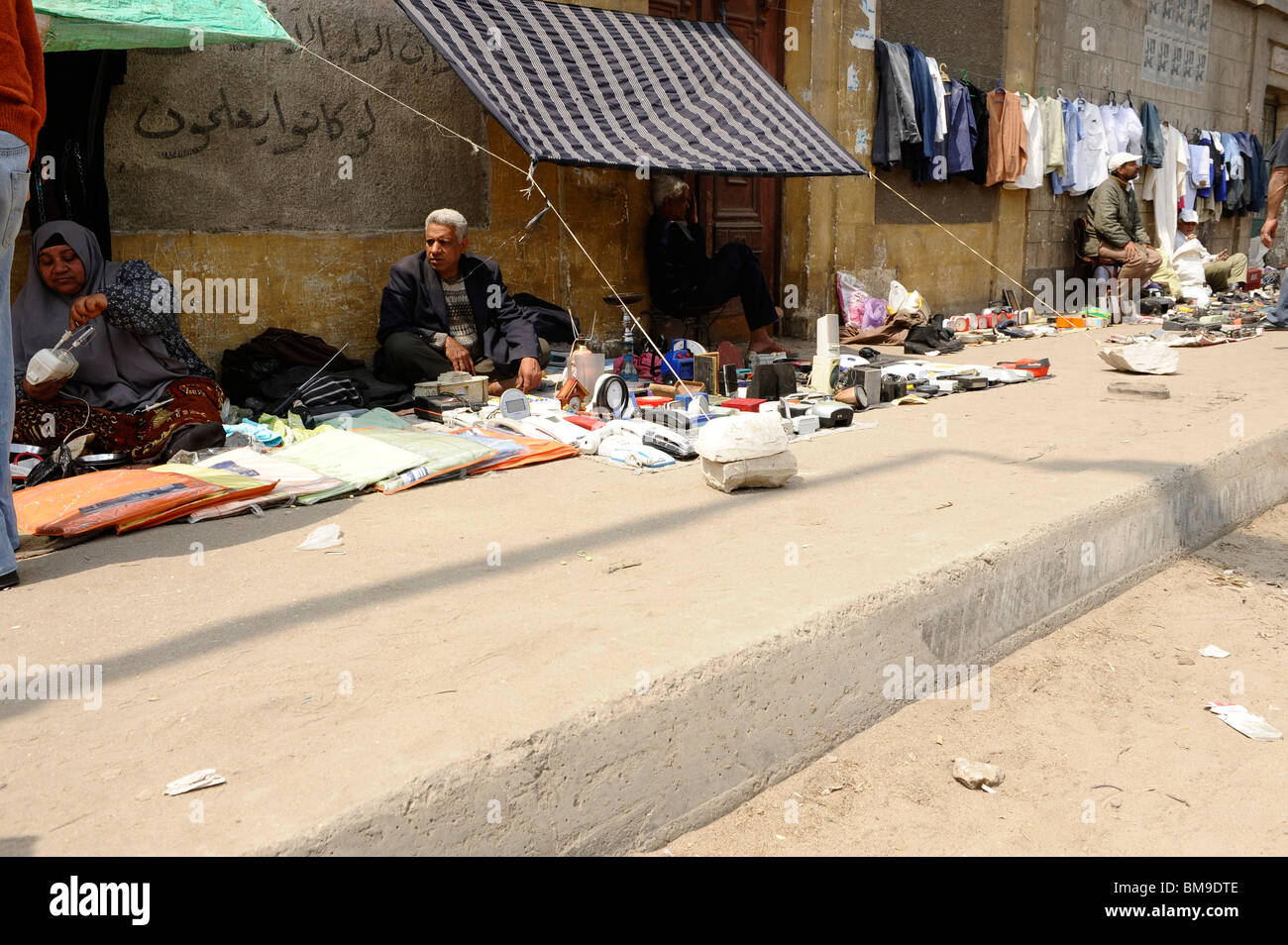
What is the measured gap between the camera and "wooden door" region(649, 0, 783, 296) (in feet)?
27.9

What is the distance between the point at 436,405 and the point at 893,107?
5.90 m

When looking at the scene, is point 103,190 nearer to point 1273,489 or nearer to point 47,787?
point 47,787

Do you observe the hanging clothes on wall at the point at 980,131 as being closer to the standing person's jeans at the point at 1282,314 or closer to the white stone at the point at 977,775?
the standing person's jeans at the point at 1282,314

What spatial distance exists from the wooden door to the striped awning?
1.22 meters

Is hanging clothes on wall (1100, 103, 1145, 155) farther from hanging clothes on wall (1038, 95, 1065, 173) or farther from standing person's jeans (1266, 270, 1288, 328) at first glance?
standing person's jeans (1266, 270, 1288, 328)

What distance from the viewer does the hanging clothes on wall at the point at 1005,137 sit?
10.7m

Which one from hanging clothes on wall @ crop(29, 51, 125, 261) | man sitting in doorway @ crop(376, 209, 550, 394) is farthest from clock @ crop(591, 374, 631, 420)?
hanging clothes on wall @ crop(29, 51, 125, 261)

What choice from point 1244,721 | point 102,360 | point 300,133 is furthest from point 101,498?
point 1244,721

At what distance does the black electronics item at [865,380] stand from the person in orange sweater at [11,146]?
4.28m

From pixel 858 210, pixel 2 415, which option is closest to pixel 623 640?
pixel 2 415

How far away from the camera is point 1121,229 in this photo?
11398mm

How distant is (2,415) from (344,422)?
2.17 meters

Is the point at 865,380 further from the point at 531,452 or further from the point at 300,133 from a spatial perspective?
the point at 300,133

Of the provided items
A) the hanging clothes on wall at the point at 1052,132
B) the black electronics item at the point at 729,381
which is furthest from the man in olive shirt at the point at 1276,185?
the black electronics item at the point at 729,381
